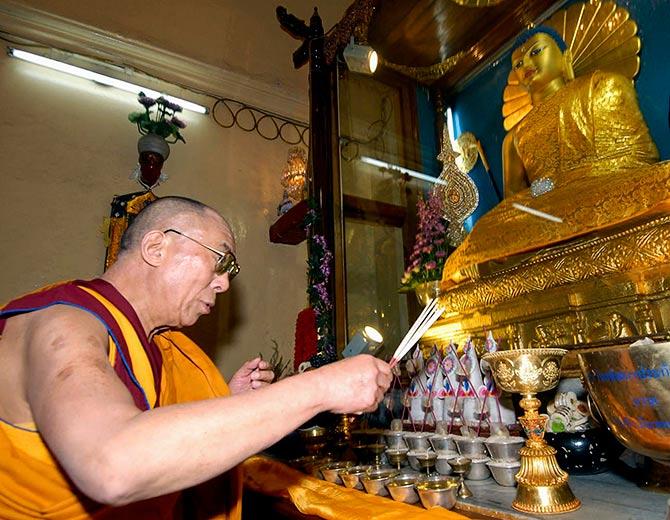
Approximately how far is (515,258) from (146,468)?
2.08m

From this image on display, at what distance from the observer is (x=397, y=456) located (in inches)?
66.0

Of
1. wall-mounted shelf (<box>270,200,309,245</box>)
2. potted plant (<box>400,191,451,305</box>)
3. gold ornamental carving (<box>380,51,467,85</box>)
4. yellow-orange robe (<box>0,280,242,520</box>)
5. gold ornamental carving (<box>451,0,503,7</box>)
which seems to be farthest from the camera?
gold ornamental carving (<box>380,51,467,85</box>)

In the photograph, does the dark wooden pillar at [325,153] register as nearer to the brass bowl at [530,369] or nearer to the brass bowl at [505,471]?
the brass bowl at [505,471]

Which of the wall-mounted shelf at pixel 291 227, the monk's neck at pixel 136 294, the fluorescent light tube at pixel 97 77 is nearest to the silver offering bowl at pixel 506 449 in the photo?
the monk's neck at pixel 136 294

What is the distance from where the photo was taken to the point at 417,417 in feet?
6.63

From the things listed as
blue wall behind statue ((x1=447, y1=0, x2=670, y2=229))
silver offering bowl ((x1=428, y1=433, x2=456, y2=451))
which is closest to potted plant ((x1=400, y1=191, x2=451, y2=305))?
blue wall behind statue ((x1=447, y1=0, x2=670, y2=229))

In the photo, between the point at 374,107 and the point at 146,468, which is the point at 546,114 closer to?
the point at 374,107

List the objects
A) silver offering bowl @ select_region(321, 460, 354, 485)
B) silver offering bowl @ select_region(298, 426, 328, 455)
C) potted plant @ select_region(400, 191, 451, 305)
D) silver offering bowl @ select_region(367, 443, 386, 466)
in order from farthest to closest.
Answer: potted plant @ select_region(400, 191, 451, 305), silver offering bowl @ select_region(298, 426, 328, 455), silver offering bowl @ select_region(367, 443, 386, 466), silver offering bowl @ select_region(321, 460, 354, 485)

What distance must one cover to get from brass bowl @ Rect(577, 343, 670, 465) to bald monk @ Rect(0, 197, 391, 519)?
503 mm

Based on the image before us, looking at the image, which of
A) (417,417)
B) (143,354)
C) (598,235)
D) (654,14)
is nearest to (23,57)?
(143,354)

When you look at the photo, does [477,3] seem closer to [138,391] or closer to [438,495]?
[438,495]

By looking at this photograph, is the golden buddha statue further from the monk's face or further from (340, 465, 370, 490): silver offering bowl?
the monk's face

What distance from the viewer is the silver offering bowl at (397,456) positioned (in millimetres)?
1680

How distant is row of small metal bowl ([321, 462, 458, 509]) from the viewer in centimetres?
120
